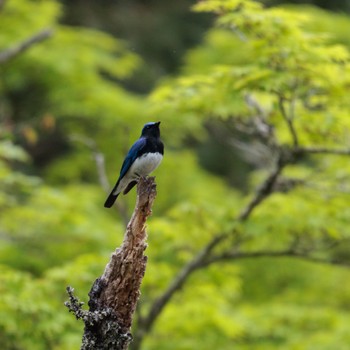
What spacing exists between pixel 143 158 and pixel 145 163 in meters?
0.05

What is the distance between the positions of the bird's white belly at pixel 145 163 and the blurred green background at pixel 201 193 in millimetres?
1755

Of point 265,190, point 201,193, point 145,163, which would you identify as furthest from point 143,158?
point 201,193

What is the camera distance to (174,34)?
25938 millimetres

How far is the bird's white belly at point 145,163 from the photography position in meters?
5.82

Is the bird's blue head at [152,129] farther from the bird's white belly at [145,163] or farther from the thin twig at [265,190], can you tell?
the thin twig at [265,190]

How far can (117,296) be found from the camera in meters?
4.93

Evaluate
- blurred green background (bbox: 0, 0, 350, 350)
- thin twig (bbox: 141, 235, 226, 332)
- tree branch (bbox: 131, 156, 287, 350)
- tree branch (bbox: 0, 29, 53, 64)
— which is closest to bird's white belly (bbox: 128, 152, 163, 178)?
blurred green background (bbox: 0, 0, 350, 350)

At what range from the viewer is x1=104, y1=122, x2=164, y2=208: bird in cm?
584

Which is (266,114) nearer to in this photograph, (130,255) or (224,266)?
(224,266)

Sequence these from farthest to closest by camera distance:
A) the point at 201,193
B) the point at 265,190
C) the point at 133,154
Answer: the point at 201,193, the point at 265,190, the point at 133,154

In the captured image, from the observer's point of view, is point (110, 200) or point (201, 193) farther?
point (201, 193)

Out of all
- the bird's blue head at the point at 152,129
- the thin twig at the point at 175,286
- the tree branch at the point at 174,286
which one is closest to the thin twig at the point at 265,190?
the tree branch at the point at 174,286

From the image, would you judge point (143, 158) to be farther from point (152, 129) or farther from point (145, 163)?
point (152, 129)

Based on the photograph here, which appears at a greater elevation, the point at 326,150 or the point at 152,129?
the point at 326,150
